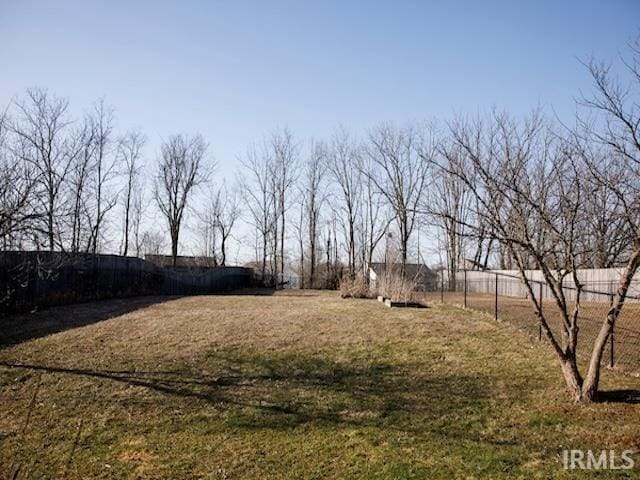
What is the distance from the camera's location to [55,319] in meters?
12.9

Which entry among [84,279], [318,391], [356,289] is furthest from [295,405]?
[84,279]

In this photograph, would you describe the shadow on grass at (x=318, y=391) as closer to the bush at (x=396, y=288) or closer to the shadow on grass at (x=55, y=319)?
the shadow on grass at (x=55, y=319)

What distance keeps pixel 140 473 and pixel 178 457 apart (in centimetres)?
44

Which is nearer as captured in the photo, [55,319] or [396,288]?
[55,319]

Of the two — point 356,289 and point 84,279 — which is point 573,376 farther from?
point 84,279

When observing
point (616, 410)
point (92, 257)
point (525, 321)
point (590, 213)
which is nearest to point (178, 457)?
point (616, 410)

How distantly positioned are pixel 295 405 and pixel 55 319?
29.7 feet

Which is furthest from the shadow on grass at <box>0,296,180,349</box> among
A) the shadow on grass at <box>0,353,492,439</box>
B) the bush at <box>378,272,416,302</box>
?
the bush at <box>378,272,416,302</box>

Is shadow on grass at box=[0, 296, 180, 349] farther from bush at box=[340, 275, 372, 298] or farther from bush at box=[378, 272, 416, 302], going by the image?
bush at box=[378, 272, 416, 302]

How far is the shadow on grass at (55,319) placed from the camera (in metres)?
11.1

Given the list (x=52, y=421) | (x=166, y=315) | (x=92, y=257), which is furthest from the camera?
(x=92, y=257)

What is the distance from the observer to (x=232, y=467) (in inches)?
199

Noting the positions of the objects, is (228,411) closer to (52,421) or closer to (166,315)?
(52,421)

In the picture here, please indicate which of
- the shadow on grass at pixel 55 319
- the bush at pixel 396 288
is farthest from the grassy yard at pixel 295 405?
the bush at pixel 396 288
